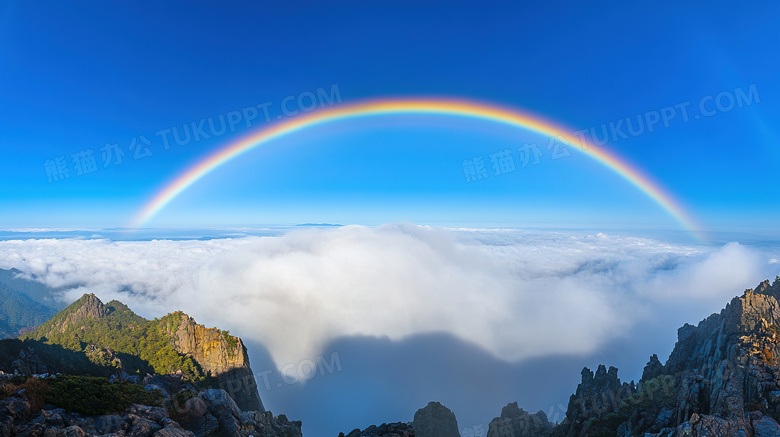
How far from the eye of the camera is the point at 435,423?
59156 millimetres

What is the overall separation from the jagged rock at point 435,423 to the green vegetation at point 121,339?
4071cm

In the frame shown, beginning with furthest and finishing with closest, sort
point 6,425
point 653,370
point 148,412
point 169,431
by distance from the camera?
point 653,370 → point 148,412 → point 169,431 → point 6,425

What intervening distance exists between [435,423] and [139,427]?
185 feet

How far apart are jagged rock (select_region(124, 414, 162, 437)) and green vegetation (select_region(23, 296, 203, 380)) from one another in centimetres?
3429

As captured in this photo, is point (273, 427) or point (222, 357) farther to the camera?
point (222, 357)

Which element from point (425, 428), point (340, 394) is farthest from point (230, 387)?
point (340, 394)

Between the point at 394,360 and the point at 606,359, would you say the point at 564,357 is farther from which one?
the point at 394,360

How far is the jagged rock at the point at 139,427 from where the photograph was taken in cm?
1552

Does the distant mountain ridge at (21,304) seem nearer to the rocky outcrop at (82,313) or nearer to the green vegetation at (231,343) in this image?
the rocky outcrop at (82,313)

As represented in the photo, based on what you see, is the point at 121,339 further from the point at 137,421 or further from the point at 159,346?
the point at 137,421

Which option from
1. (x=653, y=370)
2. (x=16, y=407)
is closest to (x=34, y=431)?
(x=16, y=407)

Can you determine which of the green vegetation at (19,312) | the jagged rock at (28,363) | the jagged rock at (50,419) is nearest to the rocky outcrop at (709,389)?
the jagged rock at (50,419)

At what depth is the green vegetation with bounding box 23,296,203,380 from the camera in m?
49.6

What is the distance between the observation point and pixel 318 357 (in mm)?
130000
